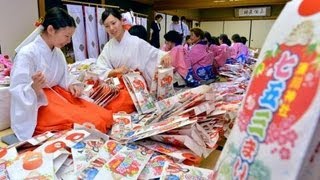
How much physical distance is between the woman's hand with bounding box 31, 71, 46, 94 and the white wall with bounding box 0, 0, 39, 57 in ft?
5.69

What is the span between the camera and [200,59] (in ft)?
Result: 12.1

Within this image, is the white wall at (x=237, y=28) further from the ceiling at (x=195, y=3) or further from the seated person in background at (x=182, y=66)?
the seated person in background at (x=182, y=66)

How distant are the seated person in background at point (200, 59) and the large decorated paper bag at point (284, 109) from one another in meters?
3.14

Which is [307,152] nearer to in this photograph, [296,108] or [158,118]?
[296,108]

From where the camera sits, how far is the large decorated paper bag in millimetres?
339

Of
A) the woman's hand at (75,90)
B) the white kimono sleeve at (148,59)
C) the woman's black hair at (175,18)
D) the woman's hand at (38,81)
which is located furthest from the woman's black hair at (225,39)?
the woman's hand at (38,81)

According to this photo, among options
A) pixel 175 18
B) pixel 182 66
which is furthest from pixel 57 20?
pixel 175 18

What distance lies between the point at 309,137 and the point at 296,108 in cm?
4

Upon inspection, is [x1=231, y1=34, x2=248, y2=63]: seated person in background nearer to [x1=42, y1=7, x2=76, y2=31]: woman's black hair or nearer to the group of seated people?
the group of seated people

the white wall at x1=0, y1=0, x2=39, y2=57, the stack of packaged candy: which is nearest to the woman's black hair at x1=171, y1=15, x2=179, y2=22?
the white wall at x1=0, y1=0, x2=39, y2=57

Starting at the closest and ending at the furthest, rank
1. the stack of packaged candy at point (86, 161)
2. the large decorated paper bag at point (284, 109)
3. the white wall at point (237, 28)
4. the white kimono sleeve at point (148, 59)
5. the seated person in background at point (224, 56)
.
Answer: the large decorated paper bag at point (284, 109) < the stack of packaged candy at point (86, 161) < the white kimono sleeve at point (148, 59) < the seated person in background at point (224, 56) < the white wall at point (237, 28)

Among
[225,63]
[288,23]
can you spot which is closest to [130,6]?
[225,63]

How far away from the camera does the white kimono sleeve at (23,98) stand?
1.52m

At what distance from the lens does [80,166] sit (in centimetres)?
99
